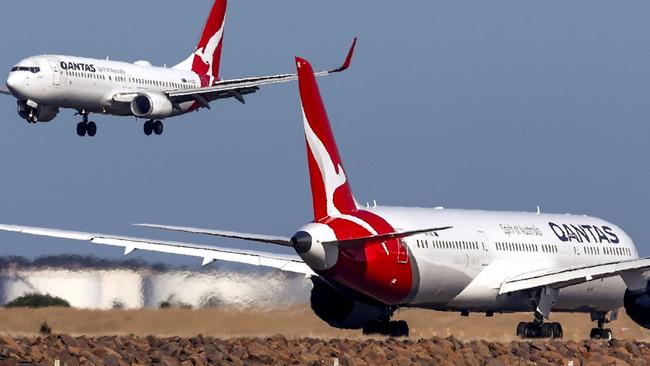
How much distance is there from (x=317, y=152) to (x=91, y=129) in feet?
107

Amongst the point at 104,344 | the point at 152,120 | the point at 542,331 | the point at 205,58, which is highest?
the point at 205,58

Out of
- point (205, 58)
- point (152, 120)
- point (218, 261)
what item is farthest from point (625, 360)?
point (205, 58)

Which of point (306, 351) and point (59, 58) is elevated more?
point (59, 58)

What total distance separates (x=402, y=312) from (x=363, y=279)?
7902 mm

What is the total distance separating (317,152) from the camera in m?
34.8

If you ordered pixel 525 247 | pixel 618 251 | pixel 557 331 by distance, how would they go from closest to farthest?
pixel 557 331, pixel 525 247, pixel 618 251

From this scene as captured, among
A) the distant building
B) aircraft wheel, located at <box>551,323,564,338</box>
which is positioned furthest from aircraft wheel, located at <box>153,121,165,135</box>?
aircraft wheel, located at <box>551,323,564,338</box>

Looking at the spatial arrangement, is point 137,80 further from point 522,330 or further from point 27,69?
point 522,330

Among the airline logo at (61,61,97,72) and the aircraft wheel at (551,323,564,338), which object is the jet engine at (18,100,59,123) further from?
the aircraft wheel at (551,323,564,338)

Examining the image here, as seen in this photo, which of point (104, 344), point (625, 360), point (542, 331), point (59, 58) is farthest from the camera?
point (59, 58)

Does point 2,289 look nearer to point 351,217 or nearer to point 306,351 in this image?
point 351,217

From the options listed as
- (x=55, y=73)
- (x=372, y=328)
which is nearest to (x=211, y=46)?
(x=55, y=73)

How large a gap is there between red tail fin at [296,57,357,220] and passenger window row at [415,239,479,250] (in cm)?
286

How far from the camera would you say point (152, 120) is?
68.9 m
